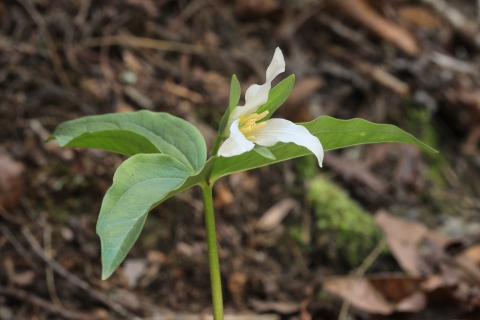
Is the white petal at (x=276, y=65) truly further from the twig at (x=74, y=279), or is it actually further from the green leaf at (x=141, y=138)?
the twig at (x=74, y=279)

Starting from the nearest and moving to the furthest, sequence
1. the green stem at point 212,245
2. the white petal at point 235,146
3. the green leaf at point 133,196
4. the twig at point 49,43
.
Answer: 1. the green leaf at point 133,196
2. the white petal at point 235,146
3. the green stem at point 212,245
4. the twig at point 49,43

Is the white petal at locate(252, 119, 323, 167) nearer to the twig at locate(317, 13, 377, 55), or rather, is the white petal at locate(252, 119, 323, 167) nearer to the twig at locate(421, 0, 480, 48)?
the twig at locate(317, 13, 377, 55)

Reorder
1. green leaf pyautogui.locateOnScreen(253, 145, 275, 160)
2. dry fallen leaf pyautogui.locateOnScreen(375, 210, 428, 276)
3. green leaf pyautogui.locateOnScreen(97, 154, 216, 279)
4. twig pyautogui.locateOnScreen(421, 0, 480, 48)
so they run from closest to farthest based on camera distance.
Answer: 1. green leaf pyautogui.locateOnScreen(97, 154, 216, 279)
2. green leaf pyautogui.locateOnScreen(253, 145, 275, 160)
3. dry fallen leaf pyautogui.locateOnScreen(375, 210, 428, 276)
4. twig pyautogui.locateOnScreen(421, 0, 480, 48)

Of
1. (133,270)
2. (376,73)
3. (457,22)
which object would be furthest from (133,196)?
(457,22)

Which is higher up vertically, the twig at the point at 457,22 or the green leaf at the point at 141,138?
the twig at the point at 457,22

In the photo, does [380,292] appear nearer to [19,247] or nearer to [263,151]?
[263,151]

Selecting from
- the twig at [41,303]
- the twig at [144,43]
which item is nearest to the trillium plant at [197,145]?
the twig at [41,303]

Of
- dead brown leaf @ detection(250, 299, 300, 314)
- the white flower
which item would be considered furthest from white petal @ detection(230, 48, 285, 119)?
dead brown leaf @ detection(250, 299, 300, 314)
